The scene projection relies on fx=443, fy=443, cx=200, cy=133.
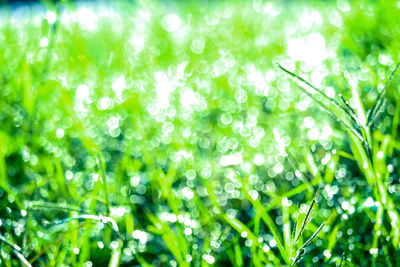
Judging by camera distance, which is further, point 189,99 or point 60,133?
point 189,99

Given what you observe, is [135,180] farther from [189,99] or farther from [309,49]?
[309,49]

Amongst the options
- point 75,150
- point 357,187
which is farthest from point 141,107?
point 357,187

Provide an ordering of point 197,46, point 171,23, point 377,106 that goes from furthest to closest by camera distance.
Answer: point 171,23
point 197,46
point 377,106

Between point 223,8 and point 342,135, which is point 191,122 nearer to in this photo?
point 342,135

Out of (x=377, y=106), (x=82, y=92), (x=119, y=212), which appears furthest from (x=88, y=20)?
(x=377, y=106)

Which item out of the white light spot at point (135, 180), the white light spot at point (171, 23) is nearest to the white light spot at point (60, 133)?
the white light spot at point (135, 180)

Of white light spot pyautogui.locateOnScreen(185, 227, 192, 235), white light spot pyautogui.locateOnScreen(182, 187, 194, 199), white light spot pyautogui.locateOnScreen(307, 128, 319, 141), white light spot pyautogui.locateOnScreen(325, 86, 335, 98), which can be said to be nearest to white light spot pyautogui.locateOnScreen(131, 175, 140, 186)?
white light spot pyautogui.locateOnScreen(182, 187, 194, 199)
